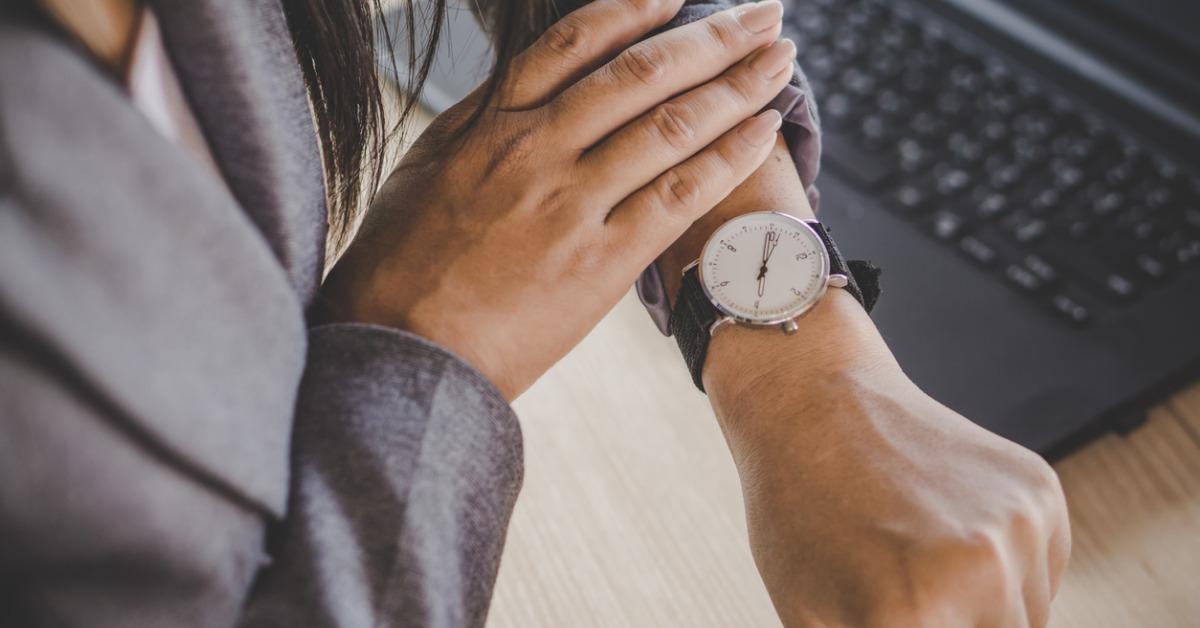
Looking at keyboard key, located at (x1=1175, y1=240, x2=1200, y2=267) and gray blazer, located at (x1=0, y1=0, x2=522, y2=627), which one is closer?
gray blazer, located at (x1=0, y1=0, x2=522, y2=627)

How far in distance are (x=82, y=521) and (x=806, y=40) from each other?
26.0 inches

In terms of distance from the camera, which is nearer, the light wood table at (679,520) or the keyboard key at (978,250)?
the light wood table at (679,520)

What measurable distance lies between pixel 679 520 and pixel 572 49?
0.93 ft

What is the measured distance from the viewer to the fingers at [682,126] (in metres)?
0.46

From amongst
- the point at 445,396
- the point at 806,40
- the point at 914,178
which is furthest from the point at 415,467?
the point at 806,40

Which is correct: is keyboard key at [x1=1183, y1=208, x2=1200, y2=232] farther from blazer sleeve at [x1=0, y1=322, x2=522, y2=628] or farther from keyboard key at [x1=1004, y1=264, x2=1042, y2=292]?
blazer sleeve at [x1=0, y1=322, x2=522, y2=628]

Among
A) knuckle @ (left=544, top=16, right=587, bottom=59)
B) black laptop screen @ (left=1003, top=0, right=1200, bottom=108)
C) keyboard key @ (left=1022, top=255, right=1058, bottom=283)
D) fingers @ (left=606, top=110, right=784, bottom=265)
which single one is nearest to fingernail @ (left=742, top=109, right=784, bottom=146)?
fingers @ (left=606, top=110, right=784, bottom=265)

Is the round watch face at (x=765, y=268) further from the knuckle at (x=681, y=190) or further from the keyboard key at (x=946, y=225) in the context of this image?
the keyboard key at (x=946, y=225)

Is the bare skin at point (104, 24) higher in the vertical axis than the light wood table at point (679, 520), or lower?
higher

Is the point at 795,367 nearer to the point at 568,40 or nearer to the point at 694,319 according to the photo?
the point at 694,319

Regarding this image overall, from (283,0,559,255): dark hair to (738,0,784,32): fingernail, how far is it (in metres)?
0.12

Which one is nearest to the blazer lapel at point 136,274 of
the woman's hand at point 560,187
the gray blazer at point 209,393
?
the gray blazer at point 209,393

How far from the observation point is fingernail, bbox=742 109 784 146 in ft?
1.54

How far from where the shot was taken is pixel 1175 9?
23.2 inches
